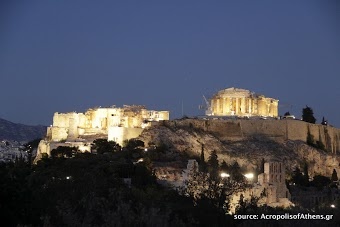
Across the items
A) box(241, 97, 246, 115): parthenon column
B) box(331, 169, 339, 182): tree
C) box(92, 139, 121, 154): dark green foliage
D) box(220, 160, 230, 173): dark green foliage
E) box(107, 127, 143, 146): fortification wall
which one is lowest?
box(331, 169, 339, 182): tree

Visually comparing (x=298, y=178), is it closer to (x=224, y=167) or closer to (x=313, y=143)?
(x=224, y=167)

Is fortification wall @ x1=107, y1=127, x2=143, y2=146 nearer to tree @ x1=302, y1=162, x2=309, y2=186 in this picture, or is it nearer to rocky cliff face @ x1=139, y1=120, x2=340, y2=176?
rocky cliff face @ x1=139, y1=120, x2=340, y2=176

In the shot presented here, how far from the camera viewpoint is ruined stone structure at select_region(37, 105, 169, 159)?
42875 millimetres

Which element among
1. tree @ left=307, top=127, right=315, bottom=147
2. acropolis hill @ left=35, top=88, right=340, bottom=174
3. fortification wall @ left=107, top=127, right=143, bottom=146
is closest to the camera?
Result: acropolis hill @ left=35, top=88, right=340, bottom=174

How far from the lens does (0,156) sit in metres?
50.9

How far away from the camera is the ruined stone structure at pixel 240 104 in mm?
47938

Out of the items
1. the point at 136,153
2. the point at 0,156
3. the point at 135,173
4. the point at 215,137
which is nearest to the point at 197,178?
the point at 135,173

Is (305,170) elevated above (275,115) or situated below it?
below

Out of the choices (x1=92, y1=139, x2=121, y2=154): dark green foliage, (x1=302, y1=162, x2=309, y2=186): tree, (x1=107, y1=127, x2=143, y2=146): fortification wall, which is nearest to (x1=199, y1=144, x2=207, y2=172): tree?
(x1=107, y1=127, x2=143, y2=146): fortification wall

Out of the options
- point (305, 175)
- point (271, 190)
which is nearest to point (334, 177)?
point (305, 175)

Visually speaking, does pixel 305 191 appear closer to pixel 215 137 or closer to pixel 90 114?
pixel 215 137

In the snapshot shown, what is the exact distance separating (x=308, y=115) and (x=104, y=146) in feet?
52.6

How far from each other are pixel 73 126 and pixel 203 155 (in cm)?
803

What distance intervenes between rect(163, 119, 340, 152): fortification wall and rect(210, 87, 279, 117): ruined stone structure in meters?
2.61
